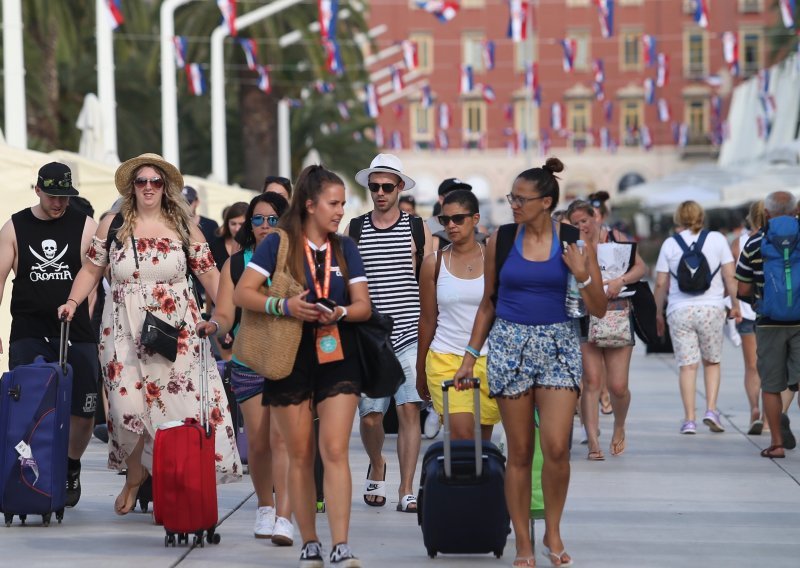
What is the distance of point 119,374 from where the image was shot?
7727mm

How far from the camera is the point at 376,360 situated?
6566 millimetres

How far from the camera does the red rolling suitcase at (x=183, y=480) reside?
718 centimetres

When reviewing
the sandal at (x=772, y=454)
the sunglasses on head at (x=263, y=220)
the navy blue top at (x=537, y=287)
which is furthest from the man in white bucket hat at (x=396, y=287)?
the sandal at (x=772, y=454)

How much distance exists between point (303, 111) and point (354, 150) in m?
2.00

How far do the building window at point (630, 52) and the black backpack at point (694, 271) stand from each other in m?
76.6

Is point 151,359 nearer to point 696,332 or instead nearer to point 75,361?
point 75,361

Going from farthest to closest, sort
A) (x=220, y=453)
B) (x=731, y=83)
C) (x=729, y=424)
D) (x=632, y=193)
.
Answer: (x=731, y=83) < (x=632, y=193) < (x=729, y=424) < (x=220, y=453)

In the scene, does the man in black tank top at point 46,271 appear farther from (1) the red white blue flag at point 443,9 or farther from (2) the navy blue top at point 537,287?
(1) the red white blue flag at point 443,9

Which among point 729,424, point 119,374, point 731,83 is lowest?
point 729,424

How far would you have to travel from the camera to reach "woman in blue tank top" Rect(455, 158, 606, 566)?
6.68 metres

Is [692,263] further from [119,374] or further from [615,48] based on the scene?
[615,48]

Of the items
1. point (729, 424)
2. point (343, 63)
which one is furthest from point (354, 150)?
point (729, 424)

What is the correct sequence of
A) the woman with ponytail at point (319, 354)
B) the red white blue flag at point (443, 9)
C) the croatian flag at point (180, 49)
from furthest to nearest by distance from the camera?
the red white blue flag at point (443, 9) → the croatian flag at point (180, 49) → the woman with ponytail at point (319, 354)

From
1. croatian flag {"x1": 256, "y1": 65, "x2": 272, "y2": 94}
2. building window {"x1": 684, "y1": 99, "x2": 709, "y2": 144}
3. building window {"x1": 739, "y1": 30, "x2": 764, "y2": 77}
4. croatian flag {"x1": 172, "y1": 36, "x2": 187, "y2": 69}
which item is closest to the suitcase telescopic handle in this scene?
croatian flag {"x1": 172, "y1": 36, "x2": 187, "y2": 69}
